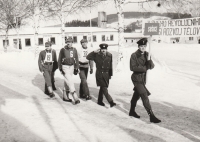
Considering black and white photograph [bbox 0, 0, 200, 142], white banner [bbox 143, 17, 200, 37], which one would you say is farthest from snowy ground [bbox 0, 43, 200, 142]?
white banner [bbox 143, 17, 200, 37]

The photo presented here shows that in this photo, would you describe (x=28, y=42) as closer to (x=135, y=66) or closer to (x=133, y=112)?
(x=133, y=112)

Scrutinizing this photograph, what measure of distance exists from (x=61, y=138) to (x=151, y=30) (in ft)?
14.5

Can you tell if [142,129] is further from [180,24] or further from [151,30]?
[180,24]

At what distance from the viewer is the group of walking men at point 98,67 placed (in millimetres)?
5324

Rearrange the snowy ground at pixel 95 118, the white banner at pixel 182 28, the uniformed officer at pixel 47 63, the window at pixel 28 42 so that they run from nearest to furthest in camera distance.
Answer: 1. the snowy ground at pixel 95 118
2. the uniformed officer at pixel 47 63
3. the white banner at pixel 182 28
4. the window at pixel 28 42

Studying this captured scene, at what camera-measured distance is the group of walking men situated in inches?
210

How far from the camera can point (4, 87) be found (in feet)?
30.1

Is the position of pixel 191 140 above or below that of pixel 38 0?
below

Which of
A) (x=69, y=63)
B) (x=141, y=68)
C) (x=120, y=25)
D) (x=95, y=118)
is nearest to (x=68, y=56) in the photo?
(x=69, y=63)

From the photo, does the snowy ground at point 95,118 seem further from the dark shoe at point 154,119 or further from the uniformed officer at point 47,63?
the uniformed officer at point 47,63

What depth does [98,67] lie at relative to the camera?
650 centimetres

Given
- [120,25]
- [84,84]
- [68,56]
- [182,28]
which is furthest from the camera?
[182,28]

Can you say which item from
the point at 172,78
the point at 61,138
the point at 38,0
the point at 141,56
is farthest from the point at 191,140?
the point at 38,0

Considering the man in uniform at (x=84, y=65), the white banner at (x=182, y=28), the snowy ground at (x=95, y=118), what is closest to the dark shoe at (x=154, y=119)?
the snowy ground at (x=95, y=118)
